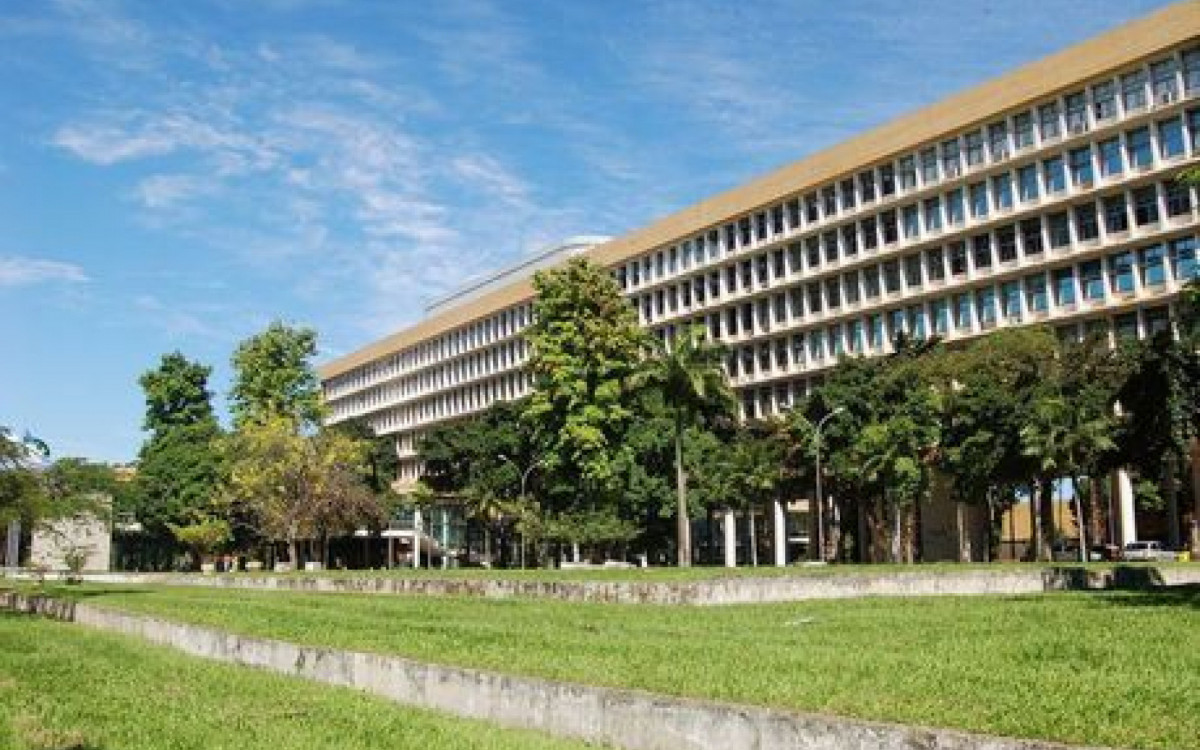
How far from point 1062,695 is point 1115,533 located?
63.1 meters

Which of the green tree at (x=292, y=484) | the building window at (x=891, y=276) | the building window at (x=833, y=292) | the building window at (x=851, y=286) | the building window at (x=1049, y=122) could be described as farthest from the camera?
the building window at (x=833, y=292)

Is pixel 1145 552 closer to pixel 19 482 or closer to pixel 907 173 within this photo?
pixel 907 173

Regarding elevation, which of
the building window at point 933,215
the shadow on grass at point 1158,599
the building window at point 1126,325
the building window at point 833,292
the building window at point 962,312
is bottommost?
the shadow on grass at point 1158,599

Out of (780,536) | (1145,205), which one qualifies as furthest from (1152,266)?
(780,536)

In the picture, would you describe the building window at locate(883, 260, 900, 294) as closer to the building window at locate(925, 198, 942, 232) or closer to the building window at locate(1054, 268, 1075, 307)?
the building window at locate(925, 198, 942, 232)

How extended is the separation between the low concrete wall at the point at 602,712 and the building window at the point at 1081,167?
190ft

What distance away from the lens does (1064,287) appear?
64062mm

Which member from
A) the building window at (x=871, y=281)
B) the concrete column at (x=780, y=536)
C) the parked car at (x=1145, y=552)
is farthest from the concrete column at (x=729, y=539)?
the parked car at (x=1145, y=552)

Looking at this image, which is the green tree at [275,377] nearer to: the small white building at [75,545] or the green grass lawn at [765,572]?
the small white building at [75,545]

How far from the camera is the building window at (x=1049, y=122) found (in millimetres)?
64125

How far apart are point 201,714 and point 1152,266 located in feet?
194

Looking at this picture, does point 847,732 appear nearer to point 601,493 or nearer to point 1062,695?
point 1062,695

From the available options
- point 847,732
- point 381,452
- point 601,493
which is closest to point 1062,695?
point 847,732

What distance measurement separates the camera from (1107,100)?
61.7 m
